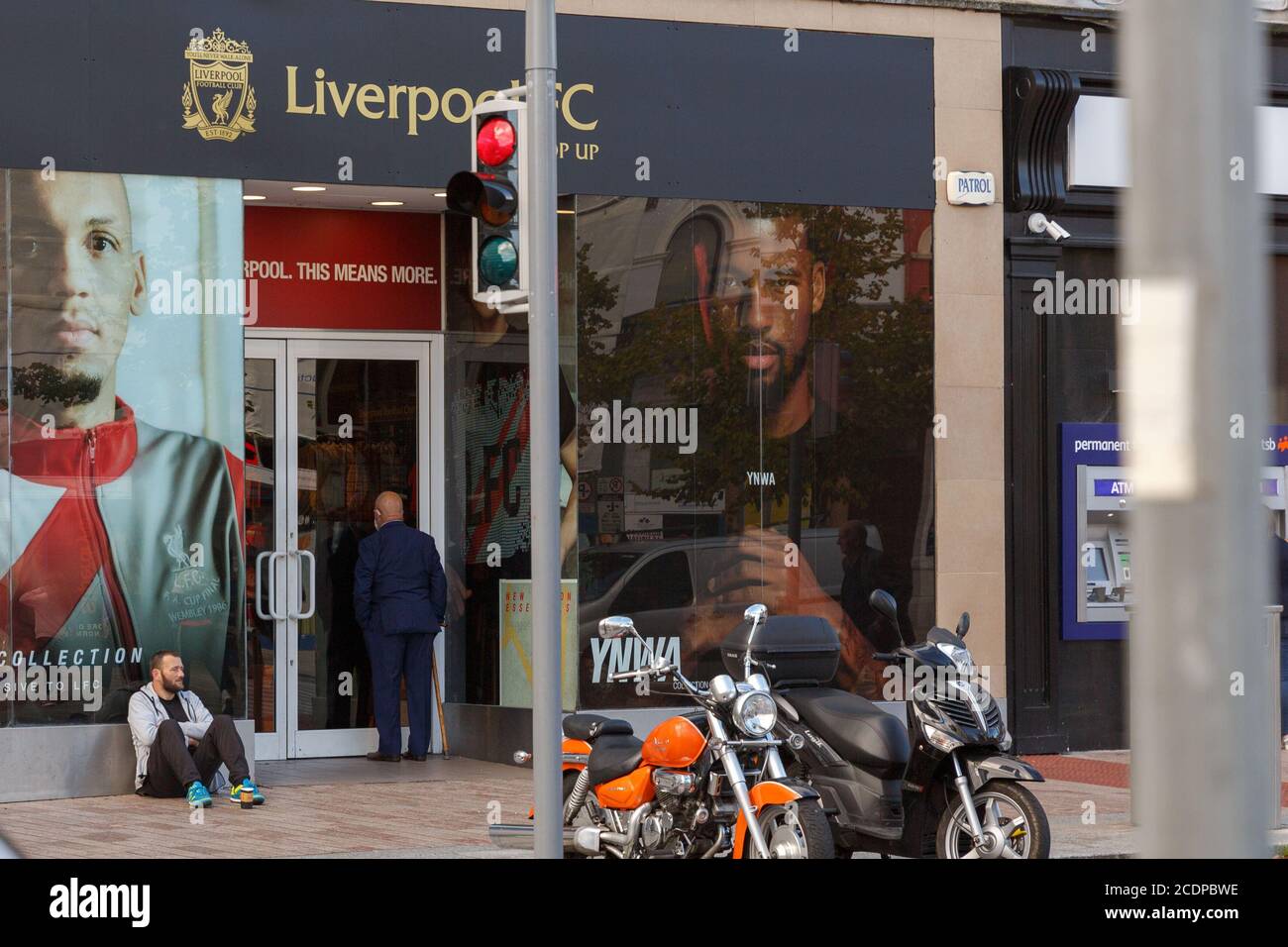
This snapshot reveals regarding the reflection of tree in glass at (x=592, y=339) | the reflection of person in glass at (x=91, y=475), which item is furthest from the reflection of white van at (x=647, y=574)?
the reflection of person in glass at (x=91, y=475)

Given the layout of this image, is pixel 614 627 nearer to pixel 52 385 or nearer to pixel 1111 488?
pixel 52 385

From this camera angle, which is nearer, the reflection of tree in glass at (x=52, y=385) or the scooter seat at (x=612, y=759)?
the scooter seat at (x=612, y=759)

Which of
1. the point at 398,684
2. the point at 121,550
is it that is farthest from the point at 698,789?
the point at 398,684

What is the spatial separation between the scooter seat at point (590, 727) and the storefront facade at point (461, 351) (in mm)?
3907

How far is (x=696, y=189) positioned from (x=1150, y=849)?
991 cm

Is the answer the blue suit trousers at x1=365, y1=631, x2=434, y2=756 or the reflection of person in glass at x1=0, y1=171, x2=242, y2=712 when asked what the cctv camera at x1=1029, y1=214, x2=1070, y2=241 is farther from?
the reflection of person in glass at x1=0, y1=171, x2=242, y2=712

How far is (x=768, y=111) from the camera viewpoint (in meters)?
12.4

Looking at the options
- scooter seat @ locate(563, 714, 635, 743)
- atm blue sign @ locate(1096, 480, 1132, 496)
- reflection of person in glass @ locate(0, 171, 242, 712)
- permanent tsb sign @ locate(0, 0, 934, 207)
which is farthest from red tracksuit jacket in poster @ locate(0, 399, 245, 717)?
atm blue sign @ locate(1096, 480, 1132, 496)

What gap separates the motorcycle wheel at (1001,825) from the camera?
7.30m

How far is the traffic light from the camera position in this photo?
729 cm

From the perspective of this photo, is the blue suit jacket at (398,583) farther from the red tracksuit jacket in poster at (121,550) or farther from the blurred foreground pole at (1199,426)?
the blurred foreground pole at (1199,426)

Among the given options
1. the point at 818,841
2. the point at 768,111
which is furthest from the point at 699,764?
the point at 768,111
